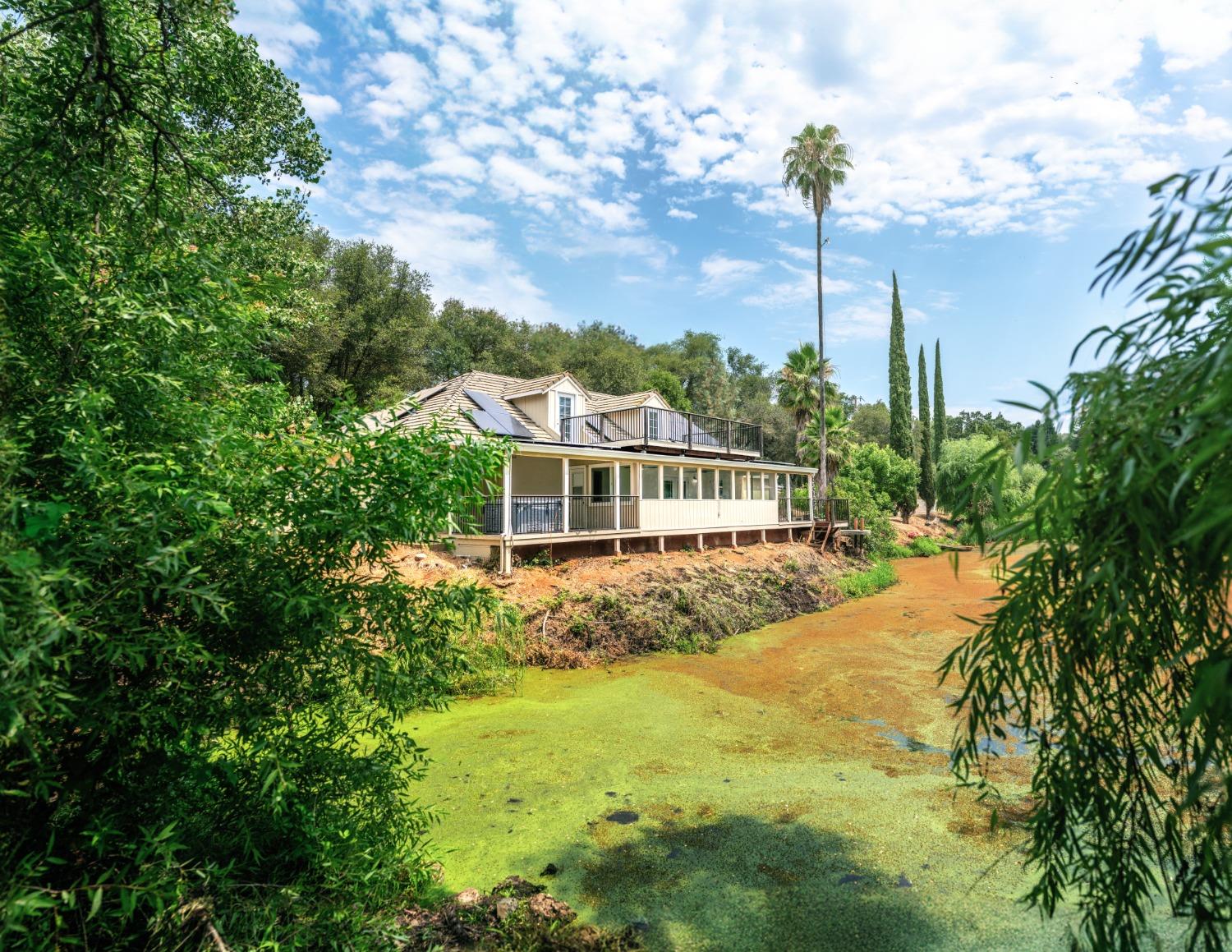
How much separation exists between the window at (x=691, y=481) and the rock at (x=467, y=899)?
49.6 ft

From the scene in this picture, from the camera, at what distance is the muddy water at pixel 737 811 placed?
3.72 meters

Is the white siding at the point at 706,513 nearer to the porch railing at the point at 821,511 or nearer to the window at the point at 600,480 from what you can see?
the porch railing at the point at 821,511

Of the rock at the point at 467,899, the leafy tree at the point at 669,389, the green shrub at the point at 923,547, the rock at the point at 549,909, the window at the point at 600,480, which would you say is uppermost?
the leafy tree at the point at 669,389

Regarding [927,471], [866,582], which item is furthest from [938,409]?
[866,582]

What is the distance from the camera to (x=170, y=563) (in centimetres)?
214

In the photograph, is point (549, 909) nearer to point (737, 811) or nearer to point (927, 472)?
point (737, 811)

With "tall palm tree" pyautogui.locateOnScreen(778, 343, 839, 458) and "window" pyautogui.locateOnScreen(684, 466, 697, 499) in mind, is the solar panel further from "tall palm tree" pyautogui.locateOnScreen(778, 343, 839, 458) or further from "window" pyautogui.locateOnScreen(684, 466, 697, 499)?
"tall palm tree" pyautogui.locateOnScreen(778, 343, 839, 458)

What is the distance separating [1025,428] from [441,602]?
8.84 feet

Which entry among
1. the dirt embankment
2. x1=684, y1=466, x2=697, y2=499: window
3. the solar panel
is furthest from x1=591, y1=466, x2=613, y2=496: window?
x1=684, y1=466, x2=697, y2=499: window

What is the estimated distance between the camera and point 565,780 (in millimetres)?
5691

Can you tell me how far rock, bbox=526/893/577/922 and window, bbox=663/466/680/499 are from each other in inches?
573

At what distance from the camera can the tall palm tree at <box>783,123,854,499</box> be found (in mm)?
23578

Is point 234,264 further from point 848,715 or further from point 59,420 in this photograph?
point 848,715

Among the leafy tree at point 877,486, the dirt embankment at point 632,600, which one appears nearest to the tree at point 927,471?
the leafy tree at point 877,486
